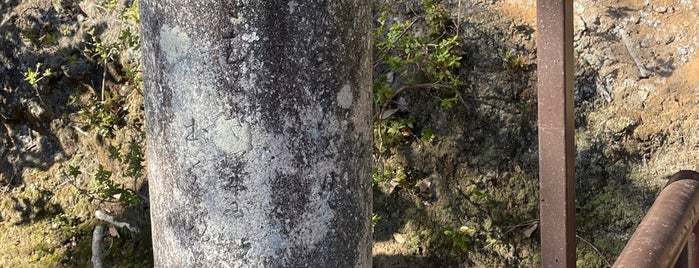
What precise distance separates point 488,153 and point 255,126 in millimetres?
2179

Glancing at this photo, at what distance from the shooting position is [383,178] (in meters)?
3.60

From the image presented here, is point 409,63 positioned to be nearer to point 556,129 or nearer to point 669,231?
point 556,129

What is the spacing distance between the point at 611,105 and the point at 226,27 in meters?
2.37

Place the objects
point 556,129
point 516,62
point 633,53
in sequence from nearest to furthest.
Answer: point 556,129, point 633,53, point 516,62

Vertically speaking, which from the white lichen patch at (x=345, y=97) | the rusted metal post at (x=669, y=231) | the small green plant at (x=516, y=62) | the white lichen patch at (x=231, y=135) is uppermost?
the small green plant at (x=516, y=62)

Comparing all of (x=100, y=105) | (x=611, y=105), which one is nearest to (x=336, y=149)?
(x=611, y=105)

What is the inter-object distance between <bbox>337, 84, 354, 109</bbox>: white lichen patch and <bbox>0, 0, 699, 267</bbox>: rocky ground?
6.23ft

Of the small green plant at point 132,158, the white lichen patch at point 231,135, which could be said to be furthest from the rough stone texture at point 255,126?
the small green plant at point 132,158

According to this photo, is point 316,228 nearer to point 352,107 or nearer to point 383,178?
point 352,107

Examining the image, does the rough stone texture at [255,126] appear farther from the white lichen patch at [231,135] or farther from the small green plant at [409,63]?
the small green plant at [409,63]

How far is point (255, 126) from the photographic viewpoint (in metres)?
1.62

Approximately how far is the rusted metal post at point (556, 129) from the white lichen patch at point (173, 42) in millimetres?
1174

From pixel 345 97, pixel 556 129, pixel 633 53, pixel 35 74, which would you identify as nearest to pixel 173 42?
pixel 345 97

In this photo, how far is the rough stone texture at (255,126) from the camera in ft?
5.26
